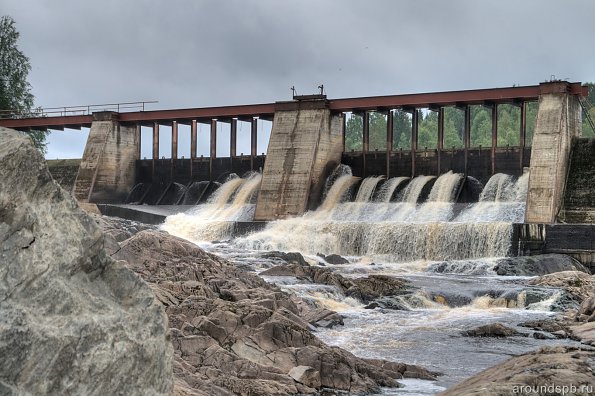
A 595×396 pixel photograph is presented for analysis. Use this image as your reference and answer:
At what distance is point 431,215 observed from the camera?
4006 cm

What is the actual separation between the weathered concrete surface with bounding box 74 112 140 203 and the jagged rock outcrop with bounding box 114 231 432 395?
36462 millimetres

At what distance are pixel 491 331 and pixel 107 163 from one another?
1477 inches

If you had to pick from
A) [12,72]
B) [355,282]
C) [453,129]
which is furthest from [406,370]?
[453,129]

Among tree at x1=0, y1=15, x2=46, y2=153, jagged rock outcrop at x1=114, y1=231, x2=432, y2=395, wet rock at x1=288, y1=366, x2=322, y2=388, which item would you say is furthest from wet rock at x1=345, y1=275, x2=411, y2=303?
tree at x1=0, y1=15, x2=46, y2=153

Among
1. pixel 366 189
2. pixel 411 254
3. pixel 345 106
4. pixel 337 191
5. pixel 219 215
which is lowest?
pixel 411 254

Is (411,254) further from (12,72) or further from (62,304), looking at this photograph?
(12,72)

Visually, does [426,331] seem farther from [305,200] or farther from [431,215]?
[305,200]

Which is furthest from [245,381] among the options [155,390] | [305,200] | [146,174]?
[146,174]

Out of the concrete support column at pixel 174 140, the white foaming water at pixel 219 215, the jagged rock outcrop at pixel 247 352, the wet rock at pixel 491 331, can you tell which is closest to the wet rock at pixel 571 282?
the wet rock at pixel 491 331

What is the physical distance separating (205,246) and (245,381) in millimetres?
27044

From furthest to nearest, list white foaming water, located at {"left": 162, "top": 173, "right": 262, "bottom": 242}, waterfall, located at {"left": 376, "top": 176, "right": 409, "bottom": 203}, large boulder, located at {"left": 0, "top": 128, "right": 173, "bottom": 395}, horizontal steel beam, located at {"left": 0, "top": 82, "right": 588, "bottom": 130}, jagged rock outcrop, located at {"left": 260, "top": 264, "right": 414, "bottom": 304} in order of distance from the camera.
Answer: waterfall, located at {"left": 376, "top": 176, "right": 409, "bottom": 203} → white foaming water, located at {"left": 162, "top": 173, "right": 262, "bottom": 242} → horizontal steel beam, located at {"left": 0, "top": 82, "right": 588, "bottom": 130} → jagged rock outcrop, located at {"left": 260, "top": 264, "right": 414, "bottom": 304} → large boulder, located at {"left": 0, "top": 128, "right": 173, "bottom": 395}

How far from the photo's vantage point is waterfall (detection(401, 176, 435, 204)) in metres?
42.5

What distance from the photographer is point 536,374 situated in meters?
8.48

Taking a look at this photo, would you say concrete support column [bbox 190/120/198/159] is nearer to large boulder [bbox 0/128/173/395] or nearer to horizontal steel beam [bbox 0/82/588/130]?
horizontal steel beam [bbox 0/82/588/130]
